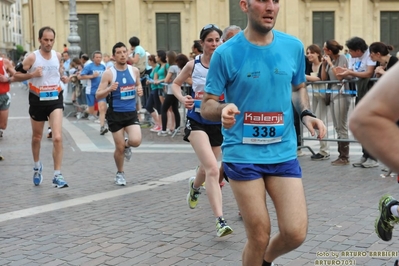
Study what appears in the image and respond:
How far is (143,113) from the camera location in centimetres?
1906

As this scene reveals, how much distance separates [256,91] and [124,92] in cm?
526

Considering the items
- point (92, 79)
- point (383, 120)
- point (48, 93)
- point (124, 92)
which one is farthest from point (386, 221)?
point (92, 79)

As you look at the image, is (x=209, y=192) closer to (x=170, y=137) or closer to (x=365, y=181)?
(x=365, y=181)

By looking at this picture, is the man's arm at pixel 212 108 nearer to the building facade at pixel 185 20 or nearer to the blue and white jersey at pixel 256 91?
the blue and white jersey at pixel 256 91

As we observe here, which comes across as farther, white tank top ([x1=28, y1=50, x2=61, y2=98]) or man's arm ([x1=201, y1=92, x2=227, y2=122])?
white tank top ([x1=28, y1=50, x2=61, y2=98])

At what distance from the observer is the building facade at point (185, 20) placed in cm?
4147

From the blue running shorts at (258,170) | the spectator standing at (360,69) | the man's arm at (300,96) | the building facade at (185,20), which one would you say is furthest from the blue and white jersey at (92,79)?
the building facade at (185,20)

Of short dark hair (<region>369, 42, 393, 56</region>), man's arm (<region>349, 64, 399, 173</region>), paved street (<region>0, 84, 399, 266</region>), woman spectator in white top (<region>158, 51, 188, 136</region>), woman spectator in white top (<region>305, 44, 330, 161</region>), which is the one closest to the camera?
man's arm (<region>349, 64, 399, 173</region>)

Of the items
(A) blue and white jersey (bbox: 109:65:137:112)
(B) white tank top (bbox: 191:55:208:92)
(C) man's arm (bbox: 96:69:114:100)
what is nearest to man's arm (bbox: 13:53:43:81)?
(C) man's arm (bbox: 96:69:114:100)

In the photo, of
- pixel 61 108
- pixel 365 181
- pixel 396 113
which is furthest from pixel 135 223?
pixel 396 113

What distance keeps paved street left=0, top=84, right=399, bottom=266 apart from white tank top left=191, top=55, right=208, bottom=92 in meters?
1.37

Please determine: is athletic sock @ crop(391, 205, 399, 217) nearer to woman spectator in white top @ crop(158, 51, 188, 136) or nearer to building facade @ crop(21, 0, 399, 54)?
woman spectator in white top @ crop(158, 51, 188, 136)

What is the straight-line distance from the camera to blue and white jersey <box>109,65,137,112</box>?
29.9ft

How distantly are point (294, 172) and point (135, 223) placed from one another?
3.00 metres
